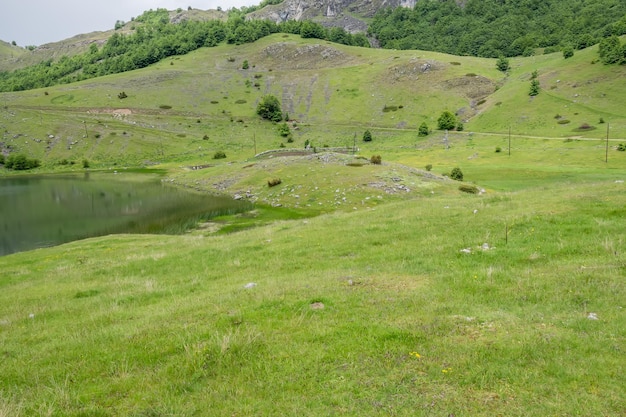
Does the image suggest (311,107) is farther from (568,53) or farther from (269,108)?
(568,53)

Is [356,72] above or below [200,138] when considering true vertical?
above

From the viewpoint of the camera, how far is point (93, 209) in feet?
212

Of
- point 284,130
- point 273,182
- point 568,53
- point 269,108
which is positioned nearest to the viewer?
point 273,182

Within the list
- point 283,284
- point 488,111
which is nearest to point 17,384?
point 283,284

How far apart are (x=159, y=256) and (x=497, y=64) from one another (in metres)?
204

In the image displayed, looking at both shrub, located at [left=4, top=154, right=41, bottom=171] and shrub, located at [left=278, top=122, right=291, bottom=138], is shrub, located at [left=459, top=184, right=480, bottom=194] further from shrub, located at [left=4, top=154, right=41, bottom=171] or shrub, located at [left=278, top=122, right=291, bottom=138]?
shrub, located at [left=4, top=154, right=41, bottom=171]

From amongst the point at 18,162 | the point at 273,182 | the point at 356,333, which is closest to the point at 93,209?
the point at 273,182

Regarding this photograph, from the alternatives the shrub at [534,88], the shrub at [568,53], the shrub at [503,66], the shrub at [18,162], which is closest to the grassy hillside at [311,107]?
the shrub at [568,53]

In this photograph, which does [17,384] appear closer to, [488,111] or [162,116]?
[488,111]

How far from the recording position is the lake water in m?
49.9


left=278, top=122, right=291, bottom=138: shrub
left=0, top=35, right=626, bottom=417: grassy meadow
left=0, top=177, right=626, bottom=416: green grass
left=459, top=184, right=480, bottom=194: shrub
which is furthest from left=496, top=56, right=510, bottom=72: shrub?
left=0, top=177, right=626, bottom=416: green grass

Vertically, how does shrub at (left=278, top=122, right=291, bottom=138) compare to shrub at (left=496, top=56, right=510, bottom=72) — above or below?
below

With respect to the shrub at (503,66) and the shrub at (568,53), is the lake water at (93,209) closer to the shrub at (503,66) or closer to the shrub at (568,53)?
the shrub at (568,53)

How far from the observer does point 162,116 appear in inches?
6294
